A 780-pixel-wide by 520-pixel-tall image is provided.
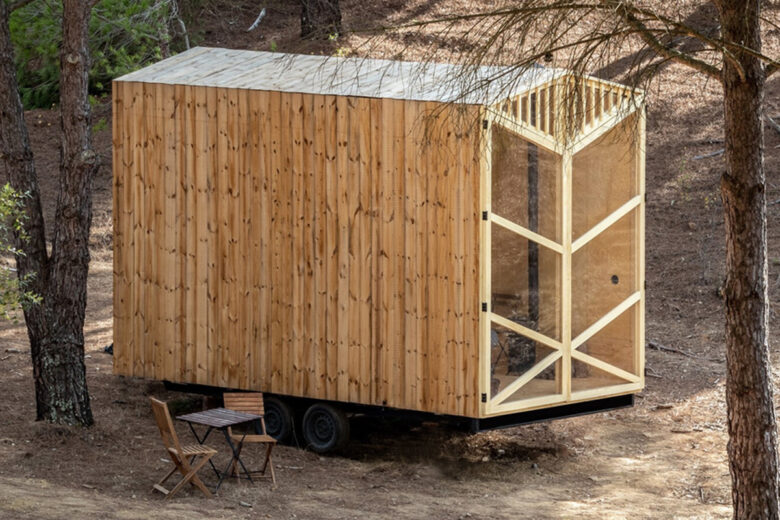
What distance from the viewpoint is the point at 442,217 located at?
880cm

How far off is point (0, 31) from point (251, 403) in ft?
11.9

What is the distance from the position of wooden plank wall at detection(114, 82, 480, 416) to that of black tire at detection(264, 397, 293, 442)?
15 cm

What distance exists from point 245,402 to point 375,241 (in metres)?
1.67

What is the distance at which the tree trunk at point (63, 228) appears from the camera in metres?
9.20

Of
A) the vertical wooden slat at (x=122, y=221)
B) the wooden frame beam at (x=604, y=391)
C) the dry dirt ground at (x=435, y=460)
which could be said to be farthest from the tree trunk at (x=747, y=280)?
the vertical wooden slat at (x=122, y=221)

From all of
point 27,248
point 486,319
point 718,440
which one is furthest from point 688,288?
point 27,248

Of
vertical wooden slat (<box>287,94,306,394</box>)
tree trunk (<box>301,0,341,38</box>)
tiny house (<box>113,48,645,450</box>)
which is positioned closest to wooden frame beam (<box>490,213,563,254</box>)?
tiny house (<box>113,48,645,450</box>)

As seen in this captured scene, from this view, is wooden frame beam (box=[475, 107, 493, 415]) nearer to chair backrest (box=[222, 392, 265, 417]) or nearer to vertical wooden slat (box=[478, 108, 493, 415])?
vertical wooden slat (box=[478, 108, 493, 415])

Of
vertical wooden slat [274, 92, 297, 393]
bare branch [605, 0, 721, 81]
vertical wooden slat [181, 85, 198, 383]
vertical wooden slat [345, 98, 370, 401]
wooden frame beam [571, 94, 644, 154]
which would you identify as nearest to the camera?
bare branch [605, 0, 721, 81]

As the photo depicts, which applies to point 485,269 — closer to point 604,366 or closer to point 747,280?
point 604,366

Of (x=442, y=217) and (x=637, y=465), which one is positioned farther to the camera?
(x=637, y=465)

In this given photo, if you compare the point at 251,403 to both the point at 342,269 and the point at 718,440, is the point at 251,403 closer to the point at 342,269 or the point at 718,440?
the point at 342,269

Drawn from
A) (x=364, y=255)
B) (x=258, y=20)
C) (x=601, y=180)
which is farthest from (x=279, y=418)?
(x=258, y=20)

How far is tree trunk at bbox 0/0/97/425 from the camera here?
920cm
